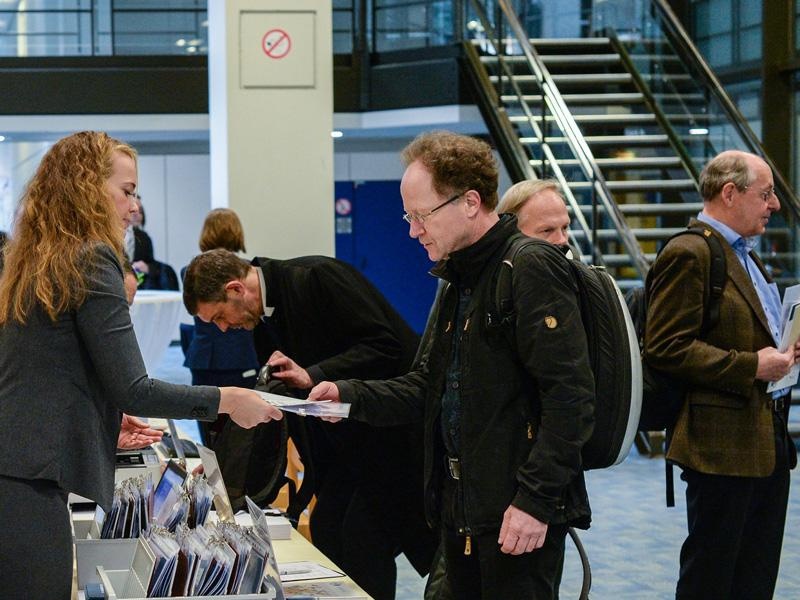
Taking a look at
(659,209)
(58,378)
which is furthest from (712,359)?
(659,209)

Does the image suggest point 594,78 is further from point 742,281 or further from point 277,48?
point 742,281

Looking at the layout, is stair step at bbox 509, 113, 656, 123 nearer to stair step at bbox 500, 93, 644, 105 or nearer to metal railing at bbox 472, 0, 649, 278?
stair step at bbox 500, 93, 644, 105

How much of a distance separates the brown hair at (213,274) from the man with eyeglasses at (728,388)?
4.26ft

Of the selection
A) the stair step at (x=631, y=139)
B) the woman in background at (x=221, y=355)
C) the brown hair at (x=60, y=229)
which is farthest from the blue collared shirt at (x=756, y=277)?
the stair step at (x=631, y=139)

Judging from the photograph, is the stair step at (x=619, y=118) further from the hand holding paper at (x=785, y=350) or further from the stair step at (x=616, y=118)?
the hand holding paper at (x=785, y=350)

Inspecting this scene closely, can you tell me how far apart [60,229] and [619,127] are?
29.0ft

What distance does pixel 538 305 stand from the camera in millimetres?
2514

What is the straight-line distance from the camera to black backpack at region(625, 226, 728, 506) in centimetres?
384

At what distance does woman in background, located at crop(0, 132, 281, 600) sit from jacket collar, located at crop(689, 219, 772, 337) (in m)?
2.00

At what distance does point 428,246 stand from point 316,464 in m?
1.38

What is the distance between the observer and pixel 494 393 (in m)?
2.56

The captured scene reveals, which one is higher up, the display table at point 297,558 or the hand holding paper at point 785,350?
the hand holding paper at point 785,350

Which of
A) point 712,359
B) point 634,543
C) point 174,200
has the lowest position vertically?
point 634,543

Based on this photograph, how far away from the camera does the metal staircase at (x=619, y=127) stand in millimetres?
8719
